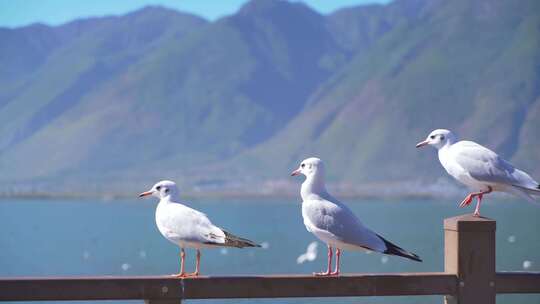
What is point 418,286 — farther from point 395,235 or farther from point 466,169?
point 395,235

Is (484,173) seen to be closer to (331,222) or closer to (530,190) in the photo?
(530,190)

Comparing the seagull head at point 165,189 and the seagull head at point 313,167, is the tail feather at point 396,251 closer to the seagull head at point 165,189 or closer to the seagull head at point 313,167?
the seagull head at point 313,167

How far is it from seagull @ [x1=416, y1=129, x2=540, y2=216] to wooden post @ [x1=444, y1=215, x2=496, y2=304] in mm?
845

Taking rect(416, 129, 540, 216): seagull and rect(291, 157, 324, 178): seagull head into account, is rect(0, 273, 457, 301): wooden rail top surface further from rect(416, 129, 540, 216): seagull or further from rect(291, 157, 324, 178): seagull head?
rect(291, 157, 324, 178): seagull head

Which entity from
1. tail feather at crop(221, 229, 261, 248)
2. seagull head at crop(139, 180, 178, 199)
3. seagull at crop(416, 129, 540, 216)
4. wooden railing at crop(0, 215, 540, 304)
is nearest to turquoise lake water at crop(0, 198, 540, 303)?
seagull head at crop(139, 180, 178, 199)

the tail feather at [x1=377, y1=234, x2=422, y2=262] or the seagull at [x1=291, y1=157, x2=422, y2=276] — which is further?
the seagull at [x1=291, y1=157, x2=422, y2=276]

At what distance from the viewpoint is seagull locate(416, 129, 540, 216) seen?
23.3 feet

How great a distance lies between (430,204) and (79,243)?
386 feet

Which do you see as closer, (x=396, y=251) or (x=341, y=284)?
(x=341, y=284)

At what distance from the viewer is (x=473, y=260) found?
6102 millimetres

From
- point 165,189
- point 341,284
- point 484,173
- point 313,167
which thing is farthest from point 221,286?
point 484,173

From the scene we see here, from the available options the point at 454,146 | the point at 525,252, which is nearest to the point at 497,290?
the point at 454,146

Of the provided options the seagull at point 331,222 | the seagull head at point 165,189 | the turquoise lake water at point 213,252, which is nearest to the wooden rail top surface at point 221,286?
the seagull at point 331,222

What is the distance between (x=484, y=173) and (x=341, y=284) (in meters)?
1.82
